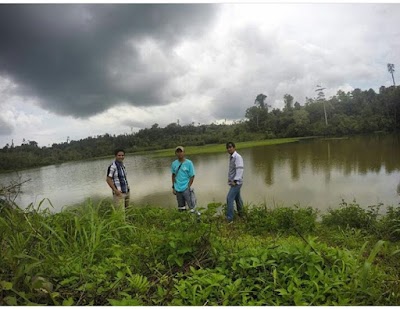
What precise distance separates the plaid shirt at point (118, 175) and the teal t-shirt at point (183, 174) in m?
0.77

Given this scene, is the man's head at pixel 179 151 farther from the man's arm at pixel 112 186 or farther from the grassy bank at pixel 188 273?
the grassy bank at pixel 188 273

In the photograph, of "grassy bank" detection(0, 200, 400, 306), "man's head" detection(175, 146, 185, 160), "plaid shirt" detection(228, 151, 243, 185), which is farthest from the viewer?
"plaid shirt" detection(228, 151, 243, 185)

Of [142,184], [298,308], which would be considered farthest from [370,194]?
[142,184]

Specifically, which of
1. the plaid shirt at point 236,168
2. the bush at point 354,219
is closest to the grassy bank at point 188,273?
the bush at point 354,219

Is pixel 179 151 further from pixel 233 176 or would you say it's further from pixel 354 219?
pixel 354 219

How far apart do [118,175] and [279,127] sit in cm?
3704

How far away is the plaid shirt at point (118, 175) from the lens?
410cm

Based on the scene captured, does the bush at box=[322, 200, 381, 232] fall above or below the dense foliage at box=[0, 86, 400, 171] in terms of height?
below

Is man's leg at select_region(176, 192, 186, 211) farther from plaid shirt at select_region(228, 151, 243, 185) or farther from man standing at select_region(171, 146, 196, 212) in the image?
plaid shirt at select_region(228, 151, 243, 185)

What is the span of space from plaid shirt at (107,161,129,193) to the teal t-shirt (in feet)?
2.53

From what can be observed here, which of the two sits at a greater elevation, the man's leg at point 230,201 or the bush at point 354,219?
the man's leg at point 230,201

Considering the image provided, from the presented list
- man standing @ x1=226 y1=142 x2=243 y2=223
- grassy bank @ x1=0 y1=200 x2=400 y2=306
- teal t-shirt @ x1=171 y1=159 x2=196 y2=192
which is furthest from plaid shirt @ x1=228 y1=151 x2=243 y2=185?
grassy bank @ x1=0 y1=200 x2=400 y2=306

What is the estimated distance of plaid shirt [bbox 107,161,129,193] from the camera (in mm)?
4101

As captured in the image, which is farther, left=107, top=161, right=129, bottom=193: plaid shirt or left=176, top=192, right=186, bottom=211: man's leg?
left=176, top=192, right=186, bottom=211: man's leg
